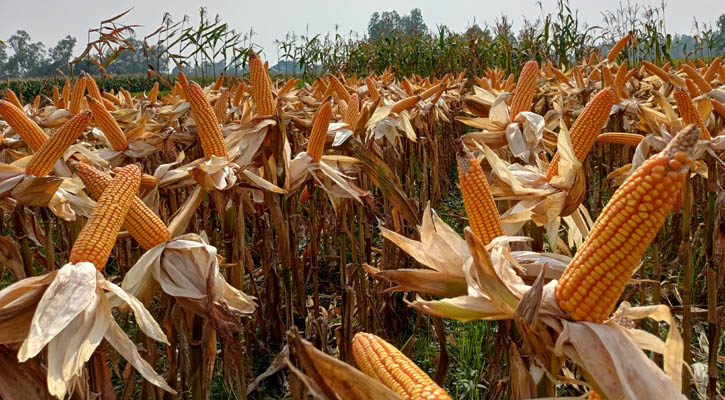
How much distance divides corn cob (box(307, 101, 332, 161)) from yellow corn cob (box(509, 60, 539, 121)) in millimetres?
1145

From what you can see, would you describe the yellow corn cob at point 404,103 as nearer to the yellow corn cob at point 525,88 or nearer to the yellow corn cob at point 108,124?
the yellow corn cob at point 525,88

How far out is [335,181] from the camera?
2.73 m

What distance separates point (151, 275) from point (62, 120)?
3106mm

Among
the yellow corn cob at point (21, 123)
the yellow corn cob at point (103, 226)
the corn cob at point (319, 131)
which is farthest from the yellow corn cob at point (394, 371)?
the yellow corn cob at point (21, 123)

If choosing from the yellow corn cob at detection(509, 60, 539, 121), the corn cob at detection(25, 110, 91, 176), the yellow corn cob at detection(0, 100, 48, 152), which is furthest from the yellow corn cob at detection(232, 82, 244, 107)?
the corn cob at detection(25, 110, 91, 176)

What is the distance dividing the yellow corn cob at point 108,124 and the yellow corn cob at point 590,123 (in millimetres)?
2106

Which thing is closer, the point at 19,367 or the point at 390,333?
the point at 19,367

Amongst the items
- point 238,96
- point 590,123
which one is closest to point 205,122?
point 590,123

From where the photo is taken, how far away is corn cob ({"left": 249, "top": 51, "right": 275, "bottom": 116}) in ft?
8.92

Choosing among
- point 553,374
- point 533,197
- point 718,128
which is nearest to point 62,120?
point 533,197

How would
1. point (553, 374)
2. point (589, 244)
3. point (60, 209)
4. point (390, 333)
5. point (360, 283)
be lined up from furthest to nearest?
point (390, 333) < point (360, 283) < point (60, 209) < point (553, 374) < point (589, 244)

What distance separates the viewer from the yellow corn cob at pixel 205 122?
2283mm

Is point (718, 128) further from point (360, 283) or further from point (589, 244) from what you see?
point (589, 244)

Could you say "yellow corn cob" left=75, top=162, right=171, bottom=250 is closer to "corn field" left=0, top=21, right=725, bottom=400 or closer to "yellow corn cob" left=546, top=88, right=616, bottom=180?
"corn field" left=0, top=21, right=725, bottom=400
